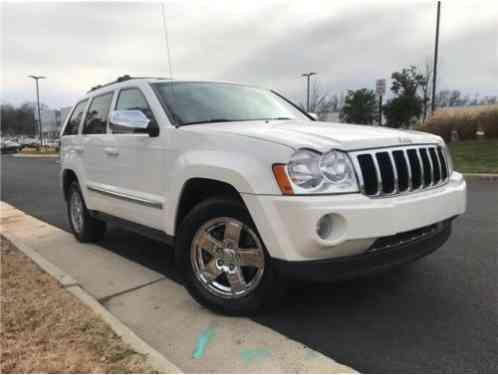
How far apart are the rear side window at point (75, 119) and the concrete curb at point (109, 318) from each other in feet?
5.06

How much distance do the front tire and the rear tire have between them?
2457 millimetres

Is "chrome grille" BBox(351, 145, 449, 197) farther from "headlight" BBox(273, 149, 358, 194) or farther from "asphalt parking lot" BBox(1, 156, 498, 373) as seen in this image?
"asphalt parking lot" BBox(1, 156, 498, 373)

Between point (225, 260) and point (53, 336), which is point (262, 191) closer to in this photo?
point (225, 260)

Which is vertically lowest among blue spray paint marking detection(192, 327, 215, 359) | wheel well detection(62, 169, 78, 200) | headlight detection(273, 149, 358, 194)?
blue spray paint marking detection(192, 327, 215, 359)

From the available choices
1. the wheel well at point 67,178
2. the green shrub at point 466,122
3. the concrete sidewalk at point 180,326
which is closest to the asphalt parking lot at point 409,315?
the concrete sidewalk at point 180,326

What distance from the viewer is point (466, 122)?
1889cm

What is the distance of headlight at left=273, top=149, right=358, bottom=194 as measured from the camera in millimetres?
2660

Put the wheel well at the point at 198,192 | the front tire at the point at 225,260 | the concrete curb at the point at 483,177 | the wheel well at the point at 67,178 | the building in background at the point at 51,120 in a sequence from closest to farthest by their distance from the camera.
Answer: the front tire at the point at 225,260 → the wheel well at the point at 198,192 → the wheel well at the point at 67,178 → the concrete curb at the point at 483,177 → the building in background at the point at 51,120

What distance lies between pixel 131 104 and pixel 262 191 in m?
2.08

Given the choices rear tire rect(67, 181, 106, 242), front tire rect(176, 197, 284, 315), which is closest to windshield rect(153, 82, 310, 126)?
front tire rect(176, 197, 284, 315)

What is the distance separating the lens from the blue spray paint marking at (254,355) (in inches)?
104

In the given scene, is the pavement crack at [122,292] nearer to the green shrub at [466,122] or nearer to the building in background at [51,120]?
the green shrub at [466,122]

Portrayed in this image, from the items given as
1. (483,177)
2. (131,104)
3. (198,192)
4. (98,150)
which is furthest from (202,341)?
(483,177)

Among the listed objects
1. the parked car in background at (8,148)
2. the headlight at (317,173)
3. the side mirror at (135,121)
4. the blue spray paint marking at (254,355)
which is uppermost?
the side mirror at (135,121)
